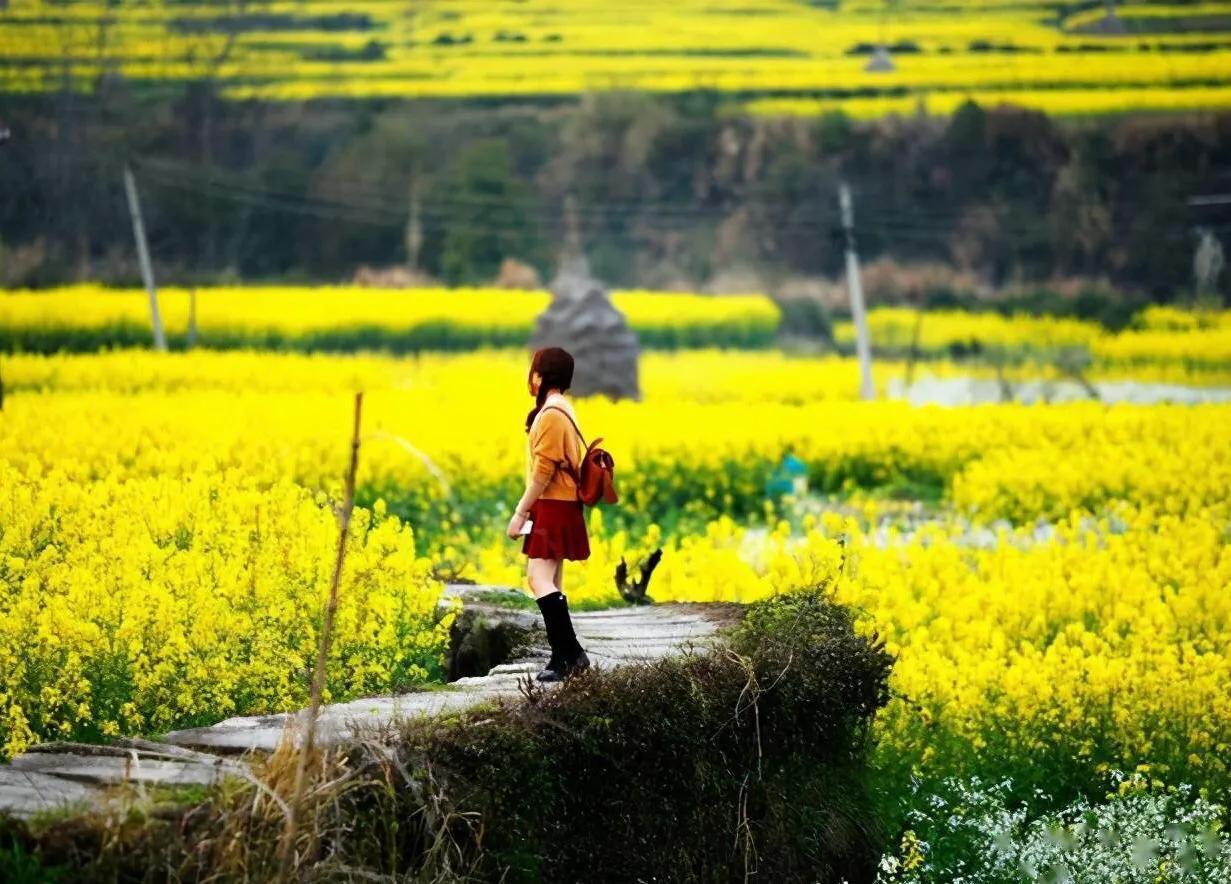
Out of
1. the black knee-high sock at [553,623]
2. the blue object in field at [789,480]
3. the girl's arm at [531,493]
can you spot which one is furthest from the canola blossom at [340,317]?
the black knee-high sock at [553,623]

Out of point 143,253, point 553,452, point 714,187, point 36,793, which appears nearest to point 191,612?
point 553,452

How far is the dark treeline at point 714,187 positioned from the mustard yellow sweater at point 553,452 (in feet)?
40.8

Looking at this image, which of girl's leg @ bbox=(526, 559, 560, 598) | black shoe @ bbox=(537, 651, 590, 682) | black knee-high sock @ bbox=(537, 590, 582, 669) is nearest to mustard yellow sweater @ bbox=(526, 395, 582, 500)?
girl's leg @ bbox=(526, 559, 560, 598)

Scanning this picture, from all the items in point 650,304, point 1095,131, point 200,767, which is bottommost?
point 200,767

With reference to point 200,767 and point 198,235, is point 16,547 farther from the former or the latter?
point 198,235

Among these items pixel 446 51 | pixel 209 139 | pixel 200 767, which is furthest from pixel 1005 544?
pixel 446 51

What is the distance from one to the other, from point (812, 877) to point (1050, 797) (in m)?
1.45

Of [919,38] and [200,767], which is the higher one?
[919,38]

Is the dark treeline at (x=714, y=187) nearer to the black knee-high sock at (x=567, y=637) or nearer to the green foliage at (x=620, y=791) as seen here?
the green foliage at (x=620, y=791)

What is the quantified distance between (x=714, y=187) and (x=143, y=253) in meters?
7.65

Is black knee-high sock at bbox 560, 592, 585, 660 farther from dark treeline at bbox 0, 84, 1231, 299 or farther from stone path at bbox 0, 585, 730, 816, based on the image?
dark treeline at bbox 0, 84, 1231, 299

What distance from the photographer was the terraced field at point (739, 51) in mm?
18719

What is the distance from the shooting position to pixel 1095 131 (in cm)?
2161

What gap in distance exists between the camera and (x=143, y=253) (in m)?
15.6
